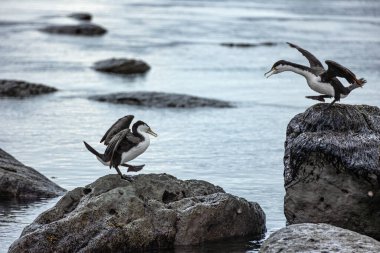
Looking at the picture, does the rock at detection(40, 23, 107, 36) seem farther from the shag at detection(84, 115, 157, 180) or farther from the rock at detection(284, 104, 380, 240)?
the rock at detection(284, 104, 380, 240)

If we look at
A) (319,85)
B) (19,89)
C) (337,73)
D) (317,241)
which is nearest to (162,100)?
(19,89)

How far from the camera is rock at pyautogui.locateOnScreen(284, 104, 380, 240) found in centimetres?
1387

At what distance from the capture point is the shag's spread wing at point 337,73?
14.5m

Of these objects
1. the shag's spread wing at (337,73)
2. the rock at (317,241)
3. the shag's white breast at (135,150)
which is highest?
the shag's spread wing at (337,73)

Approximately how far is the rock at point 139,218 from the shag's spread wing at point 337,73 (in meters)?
2.38

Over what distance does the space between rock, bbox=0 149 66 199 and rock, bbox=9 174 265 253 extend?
2.69 m

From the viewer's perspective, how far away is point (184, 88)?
3067 centimetres

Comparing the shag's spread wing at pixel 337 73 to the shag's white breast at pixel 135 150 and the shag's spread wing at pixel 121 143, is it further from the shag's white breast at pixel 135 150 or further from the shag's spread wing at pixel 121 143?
the shag's spread wing at pixel 121 143

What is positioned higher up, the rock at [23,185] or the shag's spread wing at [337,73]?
the shag's spread wing at [337,73]

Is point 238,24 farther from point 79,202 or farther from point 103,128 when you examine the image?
point 79,202

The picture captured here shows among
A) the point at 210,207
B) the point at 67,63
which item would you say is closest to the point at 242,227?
the point at 210,207

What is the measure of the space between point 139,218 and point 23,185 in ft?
12.4

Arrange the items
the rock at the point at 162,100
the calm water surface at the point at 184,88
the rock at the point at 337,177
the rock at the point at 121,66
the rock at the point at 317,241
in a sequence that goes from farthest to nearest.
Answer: the rock at the point at 121,66
the rock at the point at 162,100
the calm water surface at the point at 184,88
the rock at the point at 337,177
the rock at the point at 317,241

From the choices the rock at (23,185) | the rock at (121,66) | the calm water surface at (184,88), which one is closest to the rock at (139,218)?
the calm water surface at (184,88)
